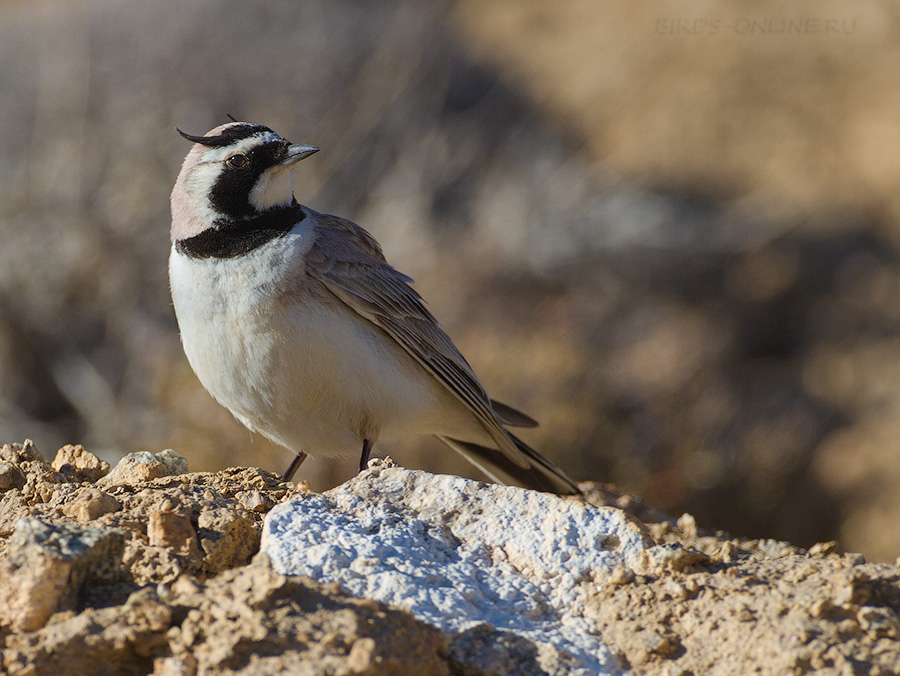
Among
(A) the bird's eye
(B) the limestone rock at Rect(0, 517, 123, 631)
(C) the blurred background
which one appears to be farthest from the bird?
(C) the blurred background

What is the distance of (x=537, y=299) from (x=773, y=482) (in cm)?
356

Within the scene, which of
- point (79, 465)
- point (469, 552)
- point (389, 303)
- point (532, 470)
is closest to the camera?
point (469, 552)

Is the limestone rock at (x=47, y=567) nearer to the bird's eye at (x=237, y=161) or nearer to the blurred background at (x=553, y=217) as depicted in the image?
the bird's eye at (x=237, y=161)

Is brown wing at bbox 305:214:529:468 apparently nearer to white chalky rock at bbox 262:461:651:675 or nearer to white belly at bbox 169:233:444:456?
white belly at bbox 169:233:444:456

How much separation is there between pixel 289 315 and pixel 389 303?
2.22 feet

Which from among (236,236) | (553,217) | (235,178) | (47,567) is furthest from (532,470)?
(553,217)

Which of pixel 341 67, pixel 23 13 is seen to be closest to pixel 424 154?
pixel 341 67

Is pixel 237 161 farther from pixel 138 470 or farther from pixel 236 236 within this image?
pixel 138 470

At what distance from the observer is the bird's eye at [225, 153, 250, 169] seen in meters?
4.75

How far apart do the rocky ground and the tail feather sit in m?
1.98

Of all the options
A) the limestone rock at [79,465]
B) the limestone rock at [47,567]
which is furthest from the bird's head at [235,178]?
the limestone rock at [47,567]

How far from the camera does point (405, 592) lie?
275 cm

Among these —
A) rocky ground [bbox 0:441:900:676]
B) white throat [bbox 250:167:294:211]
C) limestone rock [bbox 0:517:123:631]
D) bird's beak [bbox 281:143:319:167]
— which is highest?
bird's beak [bbox 281:143:319:167]

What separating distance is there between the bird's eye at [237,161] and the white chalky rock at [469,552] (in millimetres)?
1967
